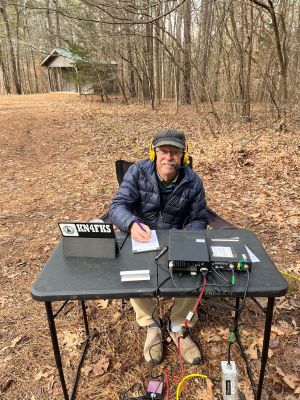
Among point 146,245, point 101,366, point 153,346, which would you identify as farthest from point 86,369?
point 146,245

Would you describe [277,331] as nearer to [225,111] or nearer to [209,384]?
[209,384]

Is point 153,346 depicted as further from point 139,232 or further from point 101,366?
point 139,232

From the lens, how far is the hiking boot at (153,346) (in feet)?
8.49

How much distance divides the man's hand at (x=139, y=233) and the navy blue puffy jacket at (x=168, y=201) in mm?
467

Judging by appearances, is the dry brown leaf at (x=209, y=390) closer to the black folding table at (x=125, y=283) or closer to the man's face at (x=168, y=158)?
the black folding table at (x=125, y=283)

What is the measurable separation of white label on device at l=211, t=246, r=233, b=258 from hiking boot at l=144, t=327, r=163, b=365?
118 centimetres

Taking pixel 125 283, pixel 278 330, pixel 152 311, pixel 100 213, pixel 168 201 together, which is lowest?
pixel 278 330

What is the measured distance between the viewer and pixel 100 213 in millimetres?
5566

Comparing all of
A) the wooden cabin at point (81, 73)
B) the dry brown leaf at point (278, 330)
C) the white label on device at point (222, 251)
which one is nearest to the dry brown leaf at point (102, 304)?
the dry brown leaf at point (278, 330)

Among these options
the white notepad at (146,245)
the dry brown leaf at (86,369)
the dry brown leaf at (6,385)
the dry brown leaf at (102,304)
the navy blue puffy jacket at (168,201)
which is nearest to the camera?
the white notepad at (146,245)

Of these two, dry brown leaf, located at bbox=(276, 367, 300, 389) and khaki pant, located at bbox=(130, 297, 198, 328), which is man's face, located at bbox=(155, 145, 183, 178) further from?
dry brown leaf, located at bbox=(276, 367, 300, 389)

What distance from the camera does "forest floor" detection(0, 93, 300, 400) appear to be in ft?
8.27

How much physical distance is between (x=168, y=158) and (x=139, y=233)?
79 centimetres

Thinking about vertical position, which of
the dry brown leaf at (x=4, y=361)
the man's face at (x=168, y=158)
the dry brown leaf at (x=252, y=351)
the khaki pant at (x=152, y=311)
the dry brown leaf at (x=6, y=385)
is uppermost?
the man's face at (x=168, y=158)
